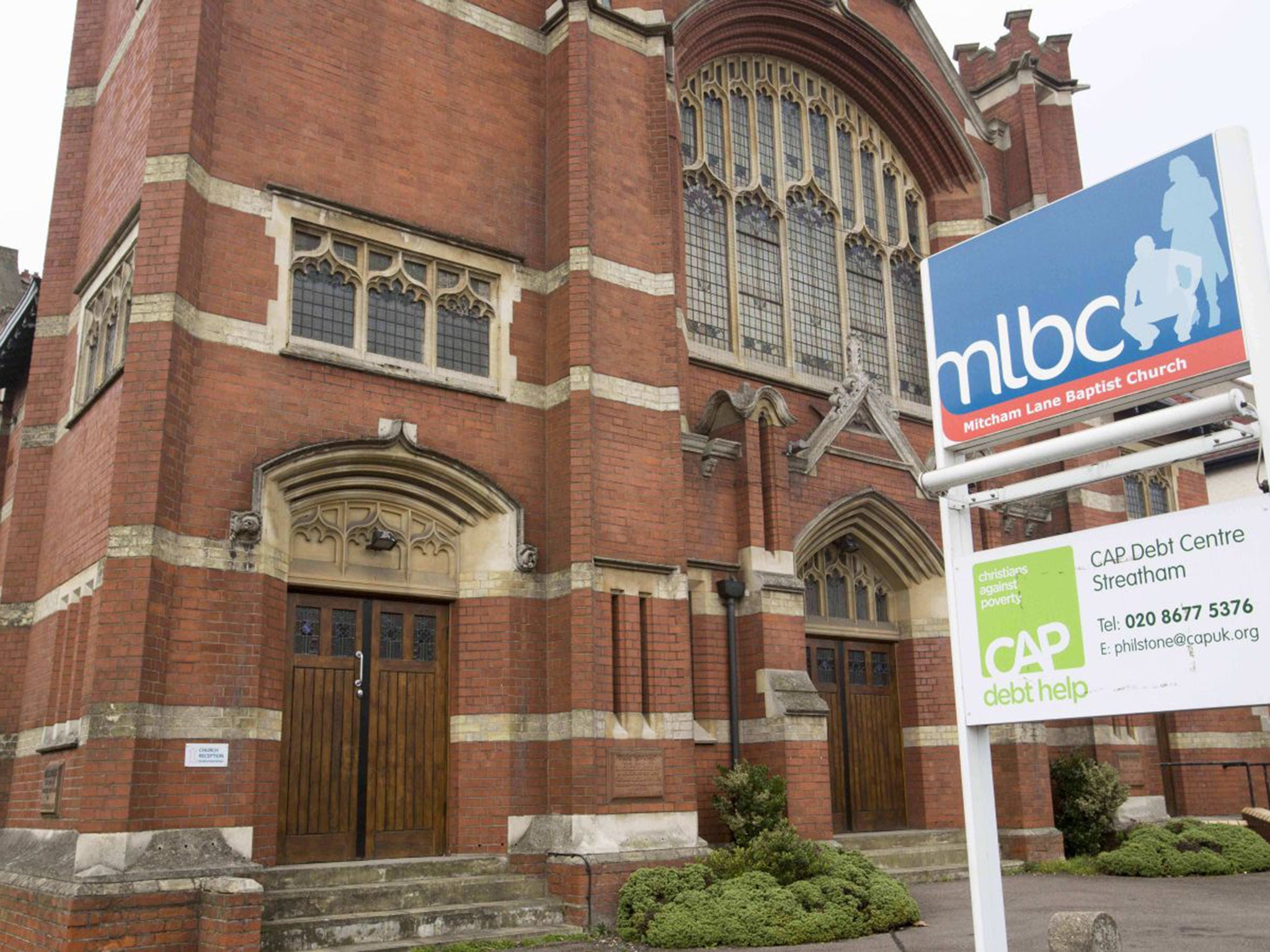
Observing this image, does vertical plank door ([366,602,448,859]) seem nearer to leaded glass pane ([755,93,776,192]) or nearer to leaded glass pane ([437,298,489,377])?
leaded glass pane ([437,298,489,377])

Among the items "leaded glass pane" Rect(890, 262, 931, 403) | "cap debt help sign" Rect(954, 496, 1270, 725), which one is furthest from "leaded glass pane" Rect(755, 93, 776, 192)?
"cap debt help sign" Rect(954, 496, 1270, 725)

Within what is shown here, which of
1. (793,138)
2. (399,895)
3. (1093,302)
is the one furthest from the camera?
(793,138)

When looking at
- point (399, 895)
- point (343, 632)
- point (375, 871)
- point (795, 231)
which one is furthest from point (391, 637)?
point (795, 231)

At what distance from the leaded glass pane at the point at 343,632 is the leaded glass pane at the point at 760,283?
7008 millimetres

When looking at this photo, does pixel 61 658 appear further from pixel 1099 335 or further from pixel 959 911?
pixel 1099 335

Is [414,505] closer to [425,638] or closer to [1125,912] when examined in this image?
[425,638]

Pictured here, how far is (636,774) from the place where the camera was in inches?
451

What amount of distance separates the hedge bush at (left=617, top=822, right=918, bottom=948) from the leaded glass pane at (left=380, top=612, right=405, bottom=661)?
3.17 meters

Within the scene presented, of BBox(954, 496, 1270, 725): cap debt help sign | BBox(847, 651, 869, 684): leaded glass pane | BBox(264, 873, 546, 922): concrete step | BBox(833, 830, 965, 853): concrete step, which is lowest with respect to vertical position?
BBox(264, 873, 546, 922): concrete step

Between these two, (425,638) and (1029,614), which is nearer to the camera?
(1029,614)

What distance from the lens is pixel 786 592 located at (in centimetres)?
1376

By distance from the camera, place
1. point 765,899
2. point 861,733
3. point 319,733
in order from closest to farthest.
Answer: point 765,899, point 319,733, point 861,733

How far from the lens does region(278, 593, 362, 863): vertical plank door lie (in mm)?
10531

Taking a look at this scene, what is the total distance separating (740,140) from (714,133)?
0.52m
